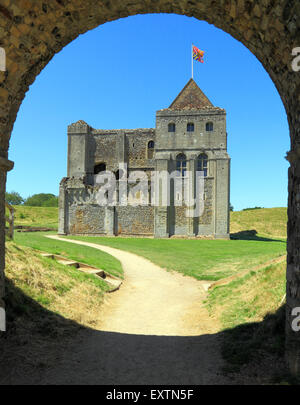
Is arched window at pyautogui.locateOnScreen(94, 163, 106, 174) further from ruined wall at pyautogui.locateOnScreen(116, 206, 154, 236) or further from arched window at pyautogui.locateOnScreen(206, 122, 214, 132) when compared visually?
arched window at pyautogui.locateOnScreen(206, 122, 214, 132)

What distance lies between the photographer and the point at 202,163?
33.2 meters

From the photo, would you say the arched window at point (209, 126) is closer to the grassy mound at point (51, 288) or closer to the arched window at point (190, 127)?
the arched window at point (190, 127)

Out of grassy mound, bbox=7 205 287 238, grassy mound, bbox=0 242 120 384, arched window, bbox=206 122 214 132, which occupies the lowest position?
grassy mound, bbox=0 242 120 384

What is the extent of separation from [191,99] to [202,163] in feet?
29.0

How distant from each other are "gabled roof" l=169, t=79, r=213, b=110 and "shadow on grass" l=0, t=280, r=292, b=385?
106 ft

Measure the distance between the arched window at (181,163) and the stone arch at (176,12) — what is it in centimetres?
2860

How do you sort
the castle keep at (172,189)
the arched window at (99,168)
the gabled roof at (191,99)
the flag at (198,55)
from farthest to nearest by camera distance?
the arched window at (99,168) → the gabled roof at (191,99) → the flag at (198,55) → the castle keep at (172,189)

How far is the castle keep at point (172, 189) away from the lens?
32.6m

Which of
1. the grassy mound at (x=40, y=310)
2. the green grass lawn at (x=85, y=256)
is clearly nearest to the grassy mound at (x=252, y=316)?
the grassy mound at (x=40, y=310)

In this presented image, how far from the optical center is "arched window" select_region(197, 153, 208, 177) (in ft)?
109

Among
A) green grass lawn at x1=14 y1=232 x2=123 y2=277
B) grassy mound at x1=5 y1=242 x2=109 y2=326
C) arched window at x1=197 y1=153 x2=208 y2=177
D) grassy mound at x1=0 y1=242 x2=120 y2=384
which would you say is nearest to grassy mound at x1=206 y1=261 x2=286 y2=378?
grassy mound at x1=0 y1=242 x2=120 y2=384

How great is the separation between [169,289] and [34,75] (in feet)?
27.7
